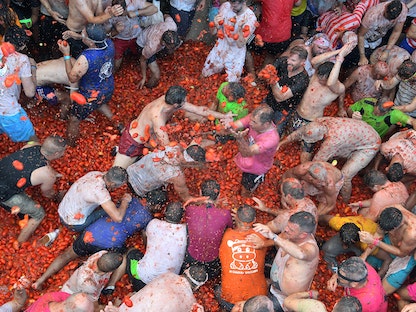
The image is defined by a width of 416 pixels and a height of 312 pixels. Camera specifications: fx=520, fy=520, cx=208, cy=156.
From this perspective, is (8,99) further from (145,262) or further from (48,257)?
(145,262)

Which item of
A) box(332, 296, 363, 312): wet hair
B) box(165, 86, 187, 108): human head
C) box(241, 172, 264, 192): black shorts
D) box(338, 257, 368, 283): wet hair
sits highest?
box(165, 86, 187, 108): human head

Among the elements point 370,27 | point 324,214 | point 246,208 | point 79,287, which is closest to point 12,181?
point 79,287

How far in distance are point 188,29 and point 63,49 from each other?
8.95ft

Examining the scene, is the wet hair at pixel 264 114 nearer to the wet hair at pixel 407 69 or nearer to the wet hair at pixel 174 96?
the wet hair at pixel 174 96

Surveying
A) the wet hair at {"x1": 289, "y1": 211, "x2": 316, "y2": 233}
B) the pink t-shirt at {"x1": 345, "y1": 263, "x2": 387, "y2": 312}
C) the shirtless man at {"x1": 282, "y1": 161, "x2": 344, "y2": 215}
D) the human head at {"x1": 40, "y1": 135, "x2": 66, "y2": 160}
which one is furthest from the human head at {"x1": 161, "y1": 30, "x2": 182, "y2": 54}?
the pink t-shirt at {"x1": 345, "y1": 263, "x2": 387, "y2": 312}

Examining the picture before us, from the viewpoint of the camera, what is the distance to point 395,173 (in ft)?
22.2

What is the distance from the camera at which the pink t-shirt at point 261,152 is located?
21.4ft

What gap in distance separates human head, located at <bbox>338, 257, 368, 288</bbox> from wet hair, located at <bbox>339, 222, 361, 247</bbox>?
35.8 inches

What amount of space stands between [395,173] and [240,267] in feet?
8.08

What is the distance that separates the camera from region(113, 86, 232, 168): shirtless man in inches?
261

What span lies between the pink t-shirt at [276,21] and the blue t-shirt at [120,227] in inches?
142

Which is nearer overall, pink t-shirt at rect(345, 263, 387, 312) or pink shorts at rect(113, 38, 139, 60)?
pink t-shirt at rect(345, 263, 387, 312)

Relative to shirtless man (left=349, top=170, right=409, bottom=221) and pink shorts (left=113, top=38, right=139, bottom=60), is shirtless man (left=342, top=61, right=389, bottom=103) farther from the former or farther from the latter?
pink shorts (left=113, top=38, right=139, bottom=60)

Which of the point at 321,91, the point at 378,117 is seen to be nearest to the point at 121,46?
the point at 321,91
